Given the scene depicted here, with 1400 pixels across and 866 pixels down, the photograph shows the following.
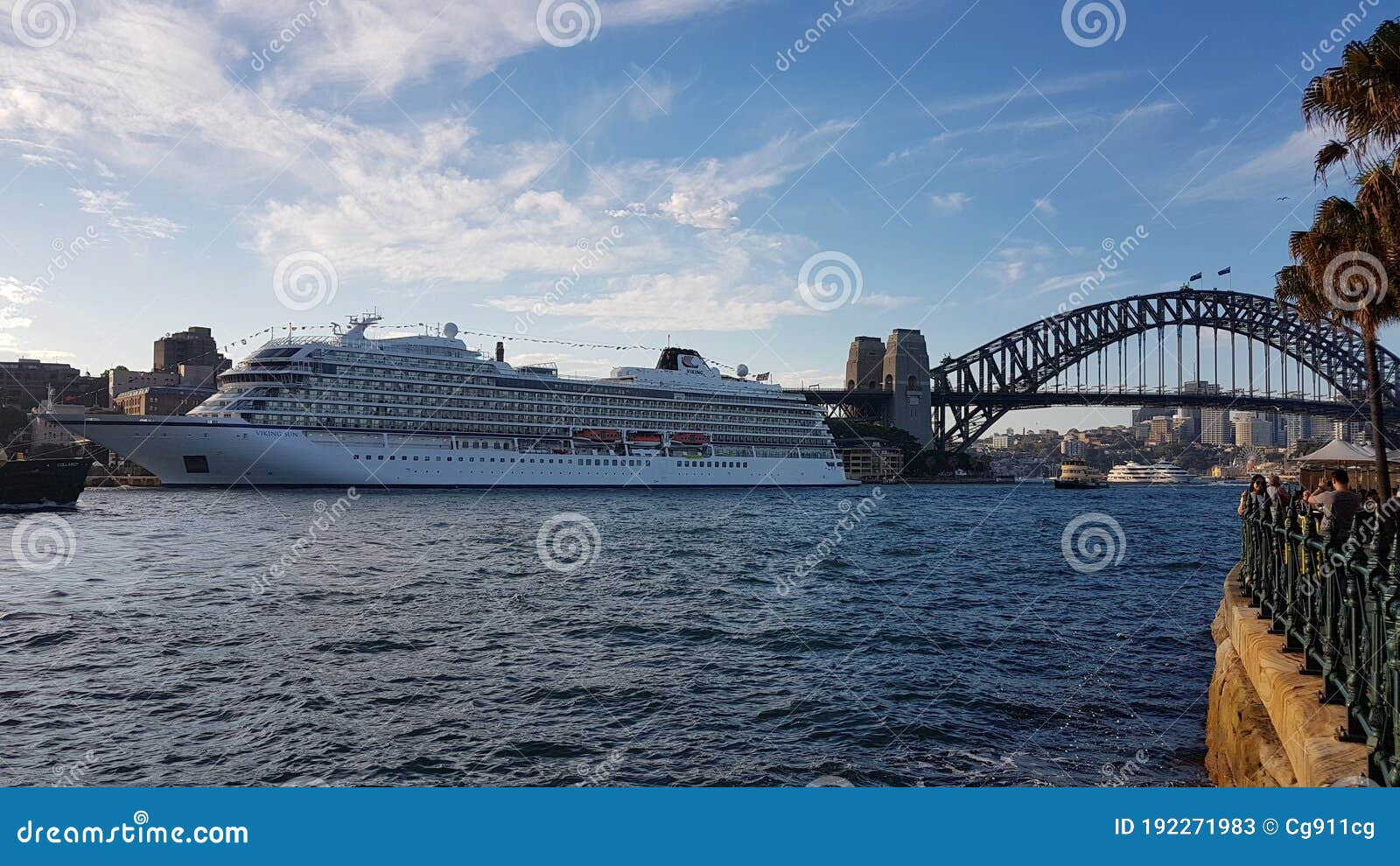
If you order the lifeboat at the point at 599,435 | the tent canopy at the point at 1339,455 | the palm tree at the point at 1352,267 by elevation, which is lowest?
the tent canopy at the point at 1339,455

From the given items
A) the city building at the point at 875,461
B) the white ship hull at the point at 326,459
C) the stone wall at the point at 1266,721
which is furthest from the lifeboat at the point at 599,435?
the stone wall at the point at 1266,721

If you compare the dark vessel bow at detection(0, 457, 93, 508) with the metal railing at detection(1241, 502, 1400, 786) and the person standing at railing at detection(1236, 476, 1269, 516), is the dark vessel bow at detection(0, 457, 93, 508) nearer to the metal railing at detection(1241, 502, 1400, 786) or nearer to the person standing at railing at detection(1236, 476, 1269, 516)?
Answer: the person standing at railing at detection(1236, 476, 1269, 516)

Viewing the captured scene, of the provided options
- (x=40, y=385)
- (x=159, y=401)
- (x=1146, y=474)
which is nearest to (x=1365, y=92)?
(x=159, y=401)

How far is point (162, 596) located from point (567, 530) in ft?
70.5

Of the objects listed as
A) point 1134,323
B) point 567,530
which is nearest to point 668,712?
point 567,530

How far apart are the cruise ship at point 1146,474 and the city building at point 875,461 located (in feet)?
185

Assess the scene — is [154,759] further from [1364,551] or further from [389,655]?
[1364,551]

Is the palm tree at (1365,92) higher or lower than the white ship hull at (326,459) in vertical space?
higher

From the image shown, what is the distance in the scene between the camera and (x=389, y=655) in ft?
48.5

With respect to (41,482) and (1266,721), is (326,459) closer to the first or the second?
(41,482)

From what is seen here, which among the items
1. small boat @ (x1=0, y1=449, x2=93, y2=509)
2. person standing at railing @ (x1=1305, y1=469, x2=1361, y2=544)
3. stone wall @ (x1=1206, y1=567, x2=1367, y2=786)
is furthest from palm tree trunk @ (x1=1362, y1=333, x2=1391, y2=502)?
small boat @ (x1=0, y1=449, x2=93, y2=509)

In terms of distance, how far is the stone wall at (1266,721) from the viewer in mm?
5480

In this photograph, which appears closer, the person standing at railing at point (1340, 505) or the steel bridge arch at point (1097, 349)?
the person standing at railing at point (1340, 505)

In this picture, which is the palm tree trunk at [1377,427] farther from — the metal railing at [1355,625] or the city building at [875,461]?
the city building at [875,461]
